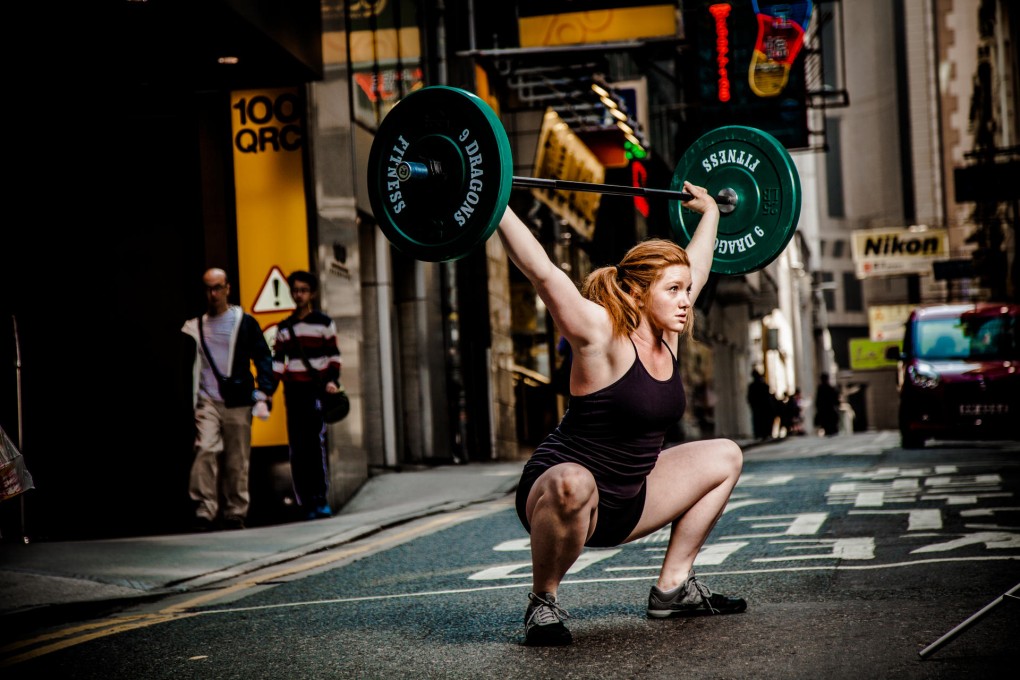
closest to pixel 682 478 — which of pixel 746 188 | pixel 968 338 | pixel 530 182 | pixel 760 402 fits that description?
pixel 530 182

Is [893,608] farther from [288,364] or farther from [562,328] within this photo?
[288,364]

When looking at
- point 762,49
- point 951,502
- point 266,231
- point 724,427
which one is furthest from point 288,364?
point 724,427

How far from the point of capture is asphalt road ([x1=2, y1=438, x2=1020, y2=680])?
14.0ft

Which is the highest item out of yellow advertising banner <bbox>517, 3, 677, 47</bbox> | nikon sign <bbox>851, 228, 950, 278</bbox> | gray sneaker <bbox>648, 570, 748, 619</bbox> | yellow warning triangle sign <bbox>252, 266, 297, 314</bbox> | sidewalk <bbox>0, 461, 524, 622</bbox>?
yellow advertising banner <bbox>517, 3, 677, 47</bbox>

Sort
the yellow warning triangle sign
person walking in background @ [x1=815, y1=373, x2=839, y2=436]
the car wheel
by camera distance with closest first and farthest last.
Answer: the yellow warning triangle sign, the car wheel, person walking in background @ [x1=815, y1=373, x2=839, y2=436]

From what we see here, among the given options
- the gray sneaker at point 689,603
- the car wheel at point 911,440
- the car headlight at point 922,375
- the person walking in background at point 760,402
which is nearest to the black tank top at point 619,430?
the gray sneaker at point 689,603

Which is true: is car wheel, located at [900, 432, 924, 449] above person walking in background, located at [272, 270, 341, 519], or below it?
below

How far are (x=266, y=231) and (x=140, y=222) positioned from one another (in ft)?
3.48

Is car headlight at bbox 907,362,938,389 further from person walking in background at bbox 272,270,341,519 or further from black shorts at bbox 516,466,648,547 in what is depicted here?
black shorts at bbox 516,466,648,547

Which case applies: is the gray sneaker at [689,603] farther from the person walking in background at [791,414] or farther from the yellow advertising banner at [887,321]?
the yellow advertising banner at [887,321]

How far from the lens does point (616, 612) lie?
208 inches

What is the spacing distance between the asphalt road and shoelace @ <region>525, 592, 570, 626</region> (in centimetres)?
10

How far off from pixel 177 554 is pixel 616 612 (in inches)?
164

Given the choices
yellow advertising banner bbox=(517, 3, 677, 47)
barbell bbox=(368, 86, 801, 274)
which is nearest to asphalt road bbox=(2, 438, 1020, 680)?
barbell bbox=(368, 86, 801, 274)
